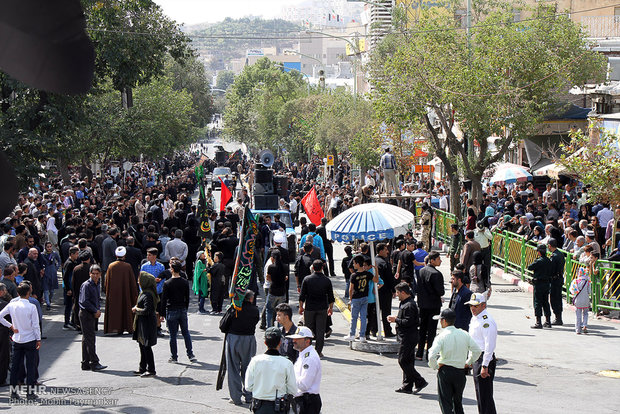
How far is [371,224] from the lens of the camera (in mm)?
12812

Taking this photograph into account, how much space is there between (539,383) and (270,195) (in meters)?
19.9

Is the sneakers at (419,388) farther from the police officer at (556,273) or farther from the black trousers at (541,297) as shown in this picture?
the police officer at (556,273)

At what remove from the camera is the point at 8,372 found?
11.6 m

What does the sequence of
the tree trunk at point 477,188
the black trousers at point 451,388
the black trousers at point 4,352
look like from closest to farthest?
the black trousers at point 451,388
the black trousers at point 4,352
the tree trunk at point 477,188

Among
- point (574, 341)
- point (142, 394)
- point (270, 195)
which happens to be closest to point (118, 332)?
point (142, 394)

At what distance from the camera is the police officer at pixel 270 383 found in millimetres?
7238

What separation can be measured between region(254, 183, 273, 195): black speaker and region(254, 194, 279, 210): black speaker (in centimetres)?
51

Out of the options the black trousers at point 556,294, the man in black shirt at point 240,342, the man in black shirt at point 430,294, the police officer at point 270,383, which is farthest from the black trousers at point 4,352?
the black trousers at point 556,294

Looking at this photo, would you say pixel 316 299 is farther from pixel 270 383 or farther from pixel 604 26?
pixel 604 26

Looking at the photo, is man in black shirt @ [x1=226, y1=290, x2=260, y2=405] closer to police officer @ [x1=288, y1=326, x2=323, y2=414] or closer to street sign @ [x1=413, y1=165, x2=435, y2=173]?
police officer @ [x1=288, y1=326, x2=323, y2=414]

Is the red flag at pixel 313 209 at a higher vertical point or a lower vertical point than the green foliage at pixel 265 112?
lower

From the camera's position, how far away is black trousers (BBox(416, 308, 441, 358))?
475 inches

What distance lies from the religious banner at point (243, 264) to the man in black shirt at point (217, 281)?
5.33 metres

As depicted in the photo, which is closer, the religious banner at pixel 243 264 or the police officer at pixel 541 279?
the religious banner at pixel 243 264
